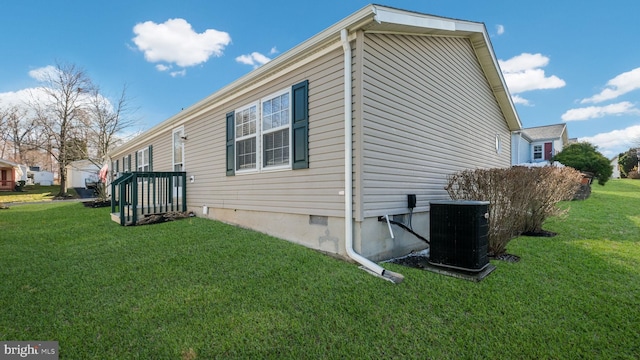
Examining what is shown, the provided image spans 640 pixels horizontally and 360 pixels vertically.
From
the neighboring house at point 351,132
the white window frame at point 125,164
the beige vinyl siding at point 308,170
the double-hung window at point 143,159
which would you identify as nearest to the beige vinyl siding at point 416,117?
the neighboring house at point 351,132

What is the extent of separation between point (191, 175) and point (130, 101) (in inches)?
717

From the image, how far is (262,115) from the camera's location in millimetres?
5824

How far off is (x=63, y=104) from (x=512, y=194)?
2870 centimetres

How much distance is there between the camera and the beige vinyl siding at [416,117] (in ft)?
14.1

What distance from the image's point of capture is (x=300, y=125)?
4863mm

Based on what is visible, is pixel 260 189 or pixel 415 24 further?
pixel 260 189

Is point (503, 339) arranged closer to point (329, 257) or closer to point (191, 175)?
point (329, 257)

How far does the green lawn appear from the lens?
7.84 ft

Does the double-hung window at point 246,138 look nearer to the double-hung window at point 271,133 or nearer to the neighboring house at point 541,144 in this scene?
the double-hung window at point 271,133

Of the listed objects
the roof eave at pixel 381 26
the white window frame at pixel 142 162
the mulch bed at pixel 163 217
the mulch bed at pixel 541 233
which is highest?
the roof eave at pixel 381 26

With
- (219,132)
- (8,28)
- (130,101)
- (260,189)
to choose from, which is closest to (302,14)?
(219,132)

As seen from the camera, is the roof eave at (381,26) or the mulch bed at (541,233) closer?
the roof eave at (381,26)

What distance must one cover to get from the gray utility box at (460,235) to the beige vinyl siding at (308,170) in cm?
131

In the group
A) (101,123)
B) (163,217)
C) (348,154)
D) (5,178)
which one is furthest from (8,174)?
(348,154)
